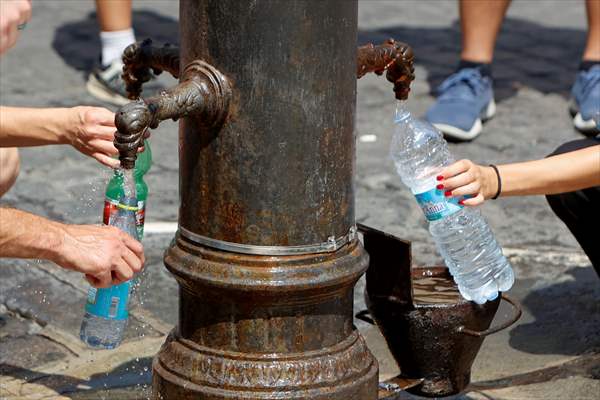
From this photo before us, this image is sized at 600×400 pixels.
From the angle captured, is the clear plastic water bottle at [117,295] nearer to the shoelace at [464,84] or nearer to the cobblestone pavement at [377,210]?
the cobblestone pavement at [377,210]

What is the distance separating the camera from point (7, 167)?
351 cm

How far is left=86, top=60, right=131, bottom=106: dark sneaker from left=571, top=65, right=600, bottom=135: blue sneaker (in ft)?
7.27

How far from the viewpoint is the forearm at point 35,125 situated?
3111 millimetres

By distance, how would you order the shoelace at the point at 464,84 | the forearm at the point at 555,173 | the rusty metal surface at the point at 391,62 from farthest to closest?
1. the shoelace at the point at 464,84
2. the forearm at the point at 555,173
3. the rusty metal surface at the point at 391,62

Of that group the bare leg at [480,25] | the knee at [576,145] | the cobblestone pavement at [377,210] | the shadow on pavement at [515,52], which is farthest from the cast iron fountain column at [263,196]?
the shadow on pavement at [515,52]

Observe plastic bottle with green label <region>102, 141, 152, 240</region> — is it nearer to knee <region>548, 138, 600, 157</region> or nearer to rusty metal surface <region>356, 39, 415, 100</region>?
rusty metal surface <region>356, 39, 415, 100</region>

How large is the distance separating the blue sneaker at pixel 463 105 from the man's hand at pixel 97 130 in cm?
252

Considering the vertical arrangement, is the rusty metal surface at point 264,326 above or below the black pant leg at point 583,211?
above

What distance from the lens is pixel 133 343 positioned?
3.49 metres

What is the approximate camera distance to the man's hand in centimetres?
301

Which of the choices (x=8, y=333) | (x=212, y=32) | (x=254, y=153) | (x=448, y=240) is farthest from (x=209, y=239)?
(x=8, y=333)

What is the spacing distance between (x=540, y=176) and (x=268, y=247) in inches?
36.7

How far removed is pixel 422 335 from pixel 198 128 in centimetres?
84

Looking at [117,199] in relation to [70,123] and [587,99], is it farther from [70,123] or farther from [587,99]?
[587,99]
